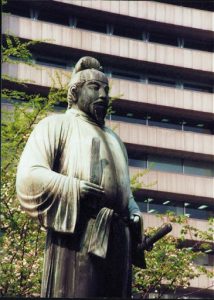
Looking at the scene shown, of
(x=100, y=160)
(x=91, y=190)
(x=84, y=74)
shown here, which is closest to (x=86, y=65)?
(x=84, y=74)

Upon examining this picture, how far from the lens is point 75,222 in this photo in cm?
700

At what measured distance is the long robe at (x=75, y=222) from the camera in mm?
7031

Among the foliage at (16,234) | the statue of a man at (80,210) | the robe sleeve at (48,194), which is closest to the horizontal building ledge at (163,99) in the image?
the foliage at (16,234)

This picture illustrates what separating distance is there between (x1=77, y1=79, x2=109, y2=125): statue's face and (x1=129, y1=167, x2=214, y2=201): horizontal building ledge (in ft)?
170

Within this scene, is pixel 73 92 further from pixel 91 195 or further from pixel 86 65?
pixel 91 195

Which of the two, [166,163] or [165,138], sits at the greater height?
[165,138]

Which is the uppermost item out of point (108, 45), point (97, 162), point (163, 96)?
point (108, 45)

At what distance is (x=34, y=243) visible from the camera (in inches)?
816

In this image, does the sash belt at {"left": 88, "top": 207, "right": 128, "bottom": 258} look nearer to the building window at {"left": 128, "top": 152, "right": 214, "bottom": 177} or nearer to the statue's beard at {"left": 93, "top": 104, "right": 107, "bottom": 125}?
the statue's beard at {"left": 93, "top": 104, "right": 107, "bottom": 125}

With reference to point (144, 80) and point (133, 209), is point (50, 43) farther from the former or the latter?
point (133, 209)

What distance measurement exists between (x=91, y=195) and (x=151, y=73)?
2305 inches

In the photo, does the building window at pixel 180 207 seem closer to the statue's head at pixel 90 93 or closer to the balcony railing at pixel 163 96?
the balcony railing at pixel 163 96

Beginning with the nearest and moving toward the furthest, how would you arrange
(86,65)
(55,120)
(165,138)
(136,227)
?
(136,227) < (55,120) < (86,65) < (165,138)

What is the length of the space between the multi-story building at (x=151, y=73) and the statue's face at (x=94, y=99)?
5051 centimetres
